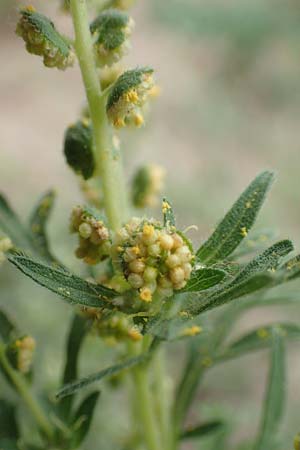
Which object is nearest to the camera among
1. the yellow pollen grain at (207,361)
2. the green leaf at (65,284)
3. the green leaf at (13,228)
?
the green leaf at (65,284)

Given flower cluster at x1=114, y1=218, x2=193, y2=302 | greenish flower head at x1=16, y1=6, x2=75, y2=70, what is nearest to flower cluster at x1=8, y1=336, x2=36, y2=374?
flower cluster at x1=114, y1=218, x2=193, y2=302

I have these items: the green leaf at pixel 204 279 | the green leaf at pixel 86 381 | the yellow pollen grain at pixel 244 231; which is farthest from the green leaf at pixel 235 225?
the green leaf at pixel 86 381

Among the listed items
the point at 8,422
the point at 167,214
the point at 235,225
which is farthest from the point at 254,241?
the point at 8,422

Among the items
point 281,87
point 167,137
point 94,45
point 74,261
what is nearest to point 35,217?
point 94,45

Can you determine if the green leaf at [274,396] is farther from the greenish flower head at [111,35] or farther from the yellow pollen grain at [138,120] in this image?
the greenish flower head at [111,35]

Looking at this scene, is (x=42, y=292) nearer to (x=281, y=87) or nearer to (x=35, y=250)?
Result: (x=35, y=250)

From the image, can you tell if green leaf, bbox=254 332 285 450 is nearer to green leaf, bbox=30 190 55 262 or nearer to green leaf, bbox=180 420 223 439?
green leaf, bbox=180 420 223 439
